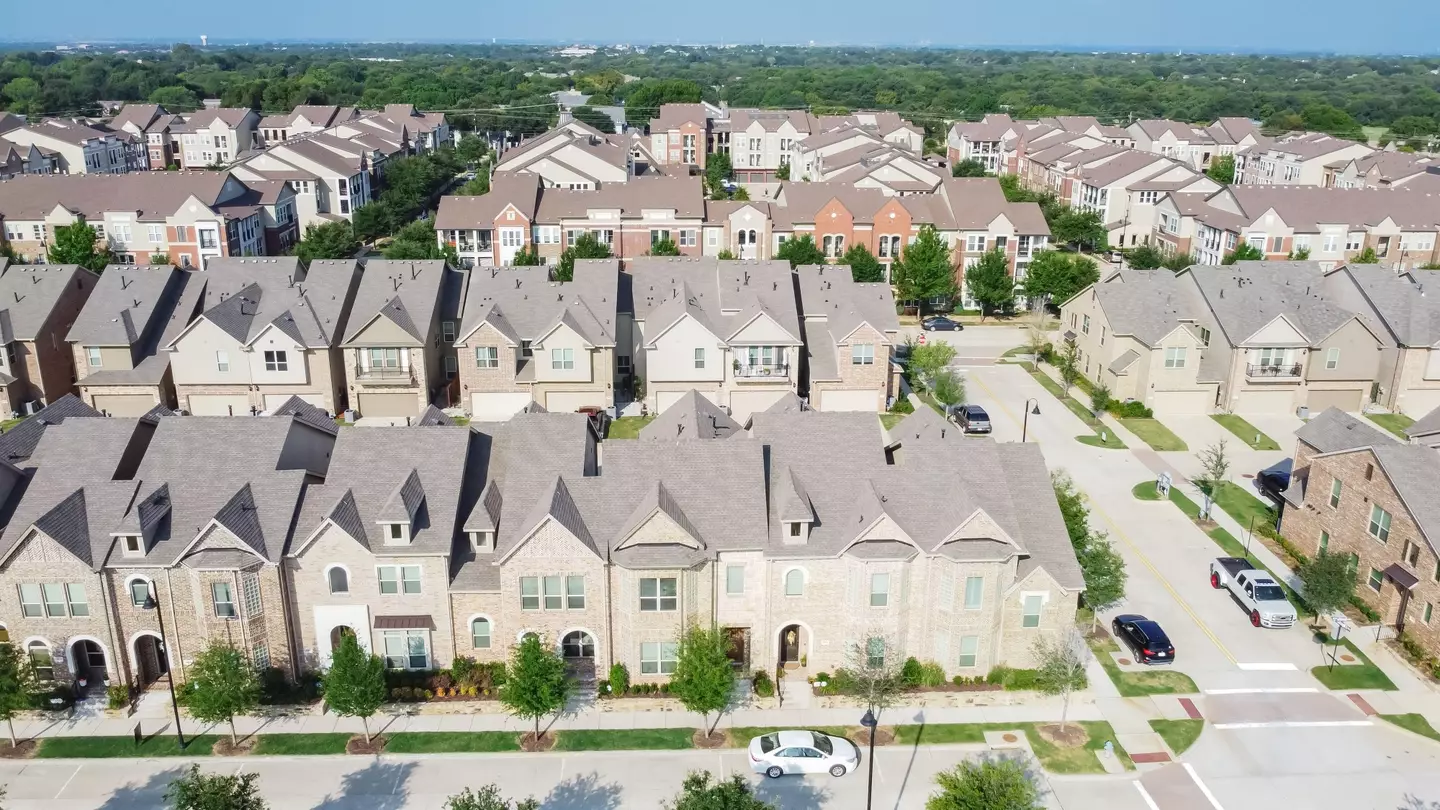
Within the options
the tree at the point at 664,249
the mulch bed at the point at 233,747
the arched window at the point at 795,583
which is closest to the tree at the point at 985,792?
the arched window at the point at 795,583

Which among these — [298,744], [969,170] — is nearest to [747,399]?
[298,744]

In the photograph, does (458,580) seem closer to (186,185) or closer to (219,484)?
(219,484)

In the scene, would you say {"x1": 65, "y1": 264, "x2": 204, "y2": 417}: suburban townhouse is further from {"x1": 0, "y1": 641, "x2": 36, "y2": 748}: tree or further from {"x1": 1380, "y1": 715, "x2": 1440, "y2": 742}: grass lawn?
{"x1": 1380, "y1": 715, "x2": 1440, "y2": 742}: grass lawn

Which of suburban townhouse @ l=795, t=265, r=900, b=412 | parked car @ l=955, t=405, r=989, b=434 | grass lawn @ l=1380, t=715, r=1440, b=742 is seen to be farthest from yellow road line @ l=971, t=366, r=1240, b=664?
suburban townhouse @ l=795, t=265, r=900, b=412

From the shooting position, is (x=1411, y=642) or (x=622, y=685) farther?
(x=1411, y=642)

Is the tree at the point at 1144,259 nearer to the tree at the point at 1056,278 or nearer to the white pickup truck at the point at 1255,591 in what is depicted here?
the tree at the point at 1056,278

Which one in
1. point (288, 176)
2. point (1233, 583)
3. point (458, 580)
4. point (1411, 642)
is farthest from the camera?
→ point (288, 176)

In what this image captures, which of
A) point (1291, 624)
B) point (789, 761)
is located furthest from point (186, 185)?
point (1291, 624)
